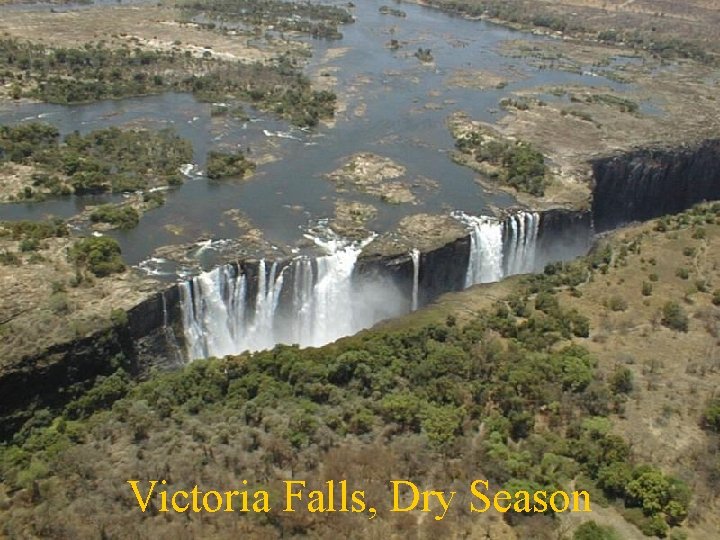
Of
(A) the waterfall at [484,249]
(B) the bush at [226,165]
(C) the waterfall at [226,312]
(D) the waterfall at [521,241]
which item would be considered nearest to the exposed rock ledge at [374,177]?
(A) the waterfall at [484,249]

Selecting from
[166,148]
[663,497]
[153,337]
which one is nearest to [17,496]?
[153,337]

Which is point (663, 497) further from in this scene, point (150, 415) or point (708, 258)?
point (708, 258)

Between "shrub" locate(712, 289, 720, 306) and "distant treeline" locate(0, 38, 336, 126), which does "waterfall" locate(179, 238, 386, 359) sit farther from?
"distant treeline" locate(0, 38, 336, 126)

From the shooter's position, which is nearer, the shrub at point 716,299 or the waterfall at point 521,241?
the shrub at point 716,299

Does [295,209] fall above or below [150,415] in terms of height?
above

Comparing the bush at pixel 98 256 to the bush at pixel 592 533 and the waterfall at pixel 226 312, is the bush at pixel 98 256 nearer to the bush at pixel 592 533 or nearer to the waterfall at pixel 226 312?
the waterfall at pixel 226 312

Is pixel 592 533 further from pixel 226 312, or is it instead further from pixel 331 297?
pixel 226 312
